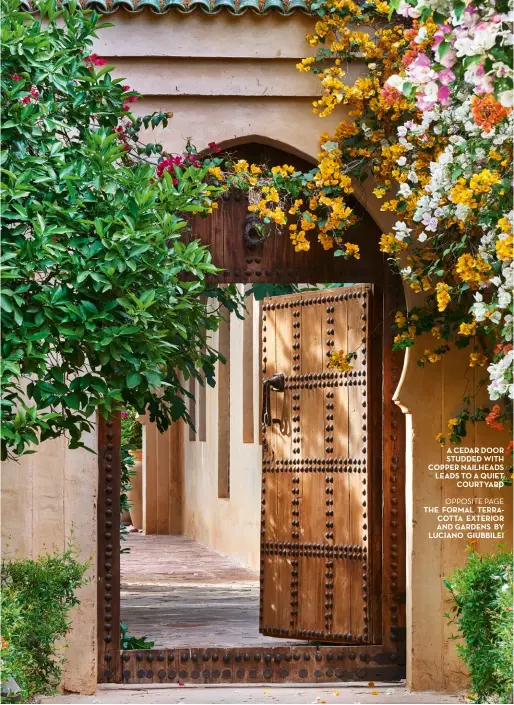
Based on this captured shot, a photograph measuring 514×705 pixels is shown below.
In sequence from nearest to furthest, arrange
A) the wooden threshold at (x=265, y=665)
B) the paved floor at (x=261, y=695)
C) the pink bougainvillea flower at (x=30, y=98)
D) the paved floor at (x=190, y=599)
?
the pink bougainvillea flower at (x=30, y=98), the paved floor at (x=261, y=695), the wooden threshold at (x=265, y=665), the paved floor at (x=190, y=599)

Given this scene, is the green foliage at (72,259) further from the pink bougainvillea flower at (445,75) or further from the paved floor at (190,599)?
the paved floor at (190,599)

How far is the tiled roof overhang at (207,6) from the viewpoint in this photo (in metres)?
7.41

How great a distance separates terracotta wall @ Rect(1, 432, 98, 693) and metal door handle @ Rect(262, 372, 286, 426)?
2.12 meters

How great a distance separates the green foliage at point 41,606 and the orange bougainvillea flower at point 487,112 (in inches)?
125

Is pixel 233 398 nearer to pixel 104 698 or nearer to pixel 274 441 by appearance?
pixel 274 441

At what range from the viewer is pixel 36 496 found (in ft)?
24.0

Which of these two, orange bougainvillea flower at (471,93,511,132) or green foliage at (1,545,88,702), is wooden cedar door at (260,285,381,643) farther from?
orange bougainvillea flower at (471,93,511,132)

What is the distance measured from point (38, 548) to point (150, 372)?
272cm

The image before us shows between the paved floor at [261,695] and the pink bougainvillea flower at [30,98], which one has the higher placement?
the pink bougainvillea flower at [30,98]

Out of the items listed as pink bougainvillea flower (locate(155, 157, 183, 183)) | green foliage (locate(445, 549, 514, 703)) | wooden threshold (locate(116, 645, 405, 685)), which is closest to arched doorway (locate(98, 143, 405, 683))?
wooden threshold (locate(116, 645, 405, 685))

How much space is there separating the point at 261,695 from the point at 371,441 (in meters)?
1.81

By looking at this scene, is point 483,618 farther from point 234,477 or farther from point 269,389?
point 234,477

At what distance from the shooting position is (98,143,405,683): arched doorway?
784 cm

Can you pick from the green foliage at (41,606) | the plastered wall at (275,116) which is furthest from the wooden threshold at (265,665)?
the green foliage at (41,606)
